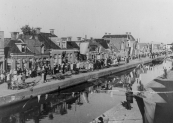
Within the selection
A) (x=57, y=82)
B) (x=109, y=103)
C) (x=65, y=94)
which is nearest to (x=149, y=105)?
(x=109, y=103)

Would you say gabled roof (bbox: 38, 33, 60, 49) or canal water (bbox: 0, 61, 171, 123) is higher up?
gabled roof (bbox: 38, 33, 60, 49)

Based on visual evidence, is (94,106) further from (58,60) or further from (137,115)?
(58,60)

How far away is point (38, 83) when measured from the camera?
16.6m

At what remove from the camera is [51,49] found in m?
27.8

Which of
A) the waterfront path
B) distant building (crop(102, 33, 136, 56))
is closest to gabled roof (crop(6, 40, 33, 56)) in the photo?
the waterfront path

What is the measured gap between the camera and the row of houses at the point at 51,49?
828 inches

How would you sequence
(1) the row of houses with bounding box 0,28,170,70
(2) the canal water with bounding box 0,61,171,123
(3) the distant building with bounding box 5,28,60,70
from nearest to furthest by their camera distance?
(2) the canal water with bounding box 0,61,171,123, (3) the distant building with bounding box 5,28,60,70, (1) the row of houses with bounding box 0,28,170,70

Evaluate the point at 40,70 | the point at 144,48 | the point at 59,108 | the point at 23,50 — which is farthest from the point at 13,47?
the point at 144,48

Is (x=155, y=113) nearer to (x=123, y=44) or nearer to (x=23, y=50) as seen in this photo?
(x=23, y=50)

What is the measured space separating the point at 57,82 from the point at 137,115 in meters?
8.67

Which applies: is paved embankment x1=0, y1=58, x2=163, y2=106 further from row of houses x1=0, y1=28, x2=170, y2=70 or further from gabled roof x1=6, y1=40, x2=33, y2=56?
gabled roof x1=6, y1=40, x2=33, y2=56

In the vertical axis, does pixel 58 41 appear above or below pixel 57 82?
above

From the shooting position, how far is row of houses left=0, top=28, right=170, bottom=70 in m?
21.0

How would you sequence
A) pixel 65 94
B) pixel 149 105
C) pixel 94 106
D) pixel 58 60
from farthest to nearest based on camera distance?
pixel 58 60
pixel 65 94
pixel 94 106
pixel 149 105
